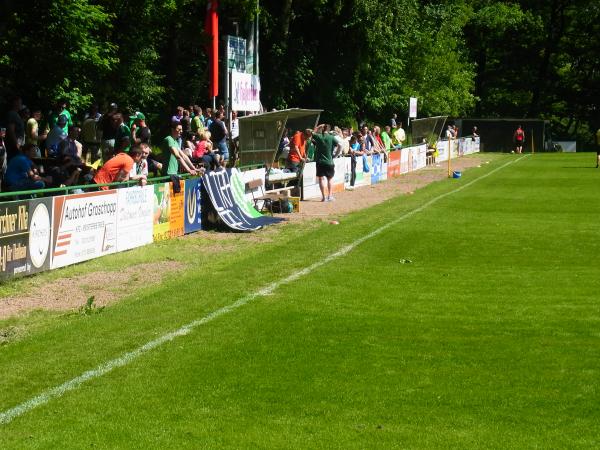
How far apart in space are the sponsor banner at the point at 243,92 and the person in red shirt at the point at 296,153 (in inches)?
72.4

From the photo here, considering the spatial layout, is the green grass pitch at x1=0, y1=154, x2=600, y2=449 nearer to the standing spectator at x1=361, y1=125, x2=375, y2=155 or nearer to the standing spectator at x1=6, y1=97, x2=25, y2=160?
the standing spectator at x1=6, y1=97, x2=25, y2=160

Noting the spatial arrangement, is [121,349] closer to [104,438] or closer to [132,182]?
[104,438]

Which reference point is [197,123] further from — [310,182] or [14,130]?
[14,130]

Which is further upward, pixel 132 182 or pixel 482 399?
pixel 132 182

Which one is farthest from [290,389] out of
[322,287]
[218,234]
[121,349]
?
[218,234]

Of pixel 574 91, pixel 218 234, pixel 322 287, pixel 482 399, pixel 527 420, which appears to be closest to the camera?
pixel 527 420

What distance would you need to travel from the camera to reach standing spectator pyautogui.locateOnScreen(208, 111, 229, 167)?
27.7 meters

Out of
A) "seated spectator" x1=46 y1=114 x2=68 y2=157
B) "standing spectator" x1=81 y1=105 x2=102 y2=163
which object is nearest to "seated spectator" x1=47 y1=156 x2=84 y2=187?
"seated spectator" x1=46 y1=114 x2=68 y2=157

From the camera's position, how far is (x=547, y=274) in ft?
48.2

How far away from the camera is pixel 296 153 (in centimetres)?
2925

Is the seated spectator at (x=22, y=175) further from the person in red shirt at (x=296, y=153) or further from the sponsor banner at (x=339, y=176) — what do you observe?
the sponsor banner at (x=339, y=176)

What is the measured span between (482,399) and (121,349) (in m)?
3.53

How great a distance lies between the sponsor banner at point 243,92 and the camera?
25.9 metres

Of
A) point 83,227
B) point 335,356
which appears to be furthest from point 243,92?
point 335,356
